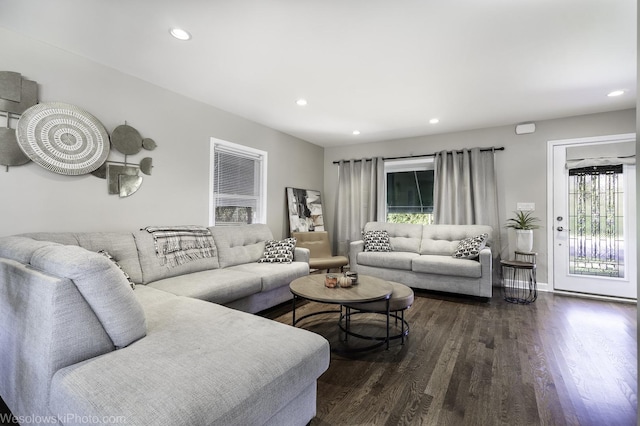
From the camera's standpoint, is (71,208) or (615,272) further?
(615,272)

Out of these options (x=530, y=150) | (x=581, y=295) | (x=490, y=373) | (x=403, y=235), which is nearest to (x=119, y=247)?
(x=490, y=373)

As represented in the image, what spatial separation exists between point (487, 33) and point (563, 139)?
280 centimetres

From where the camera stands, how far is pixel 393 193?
528 centimetres

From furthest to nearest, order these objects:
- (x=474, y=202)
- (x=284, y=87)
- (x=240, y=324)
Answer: (x=474, y=202) → (x=284, y=87) → (x=240, y=324)

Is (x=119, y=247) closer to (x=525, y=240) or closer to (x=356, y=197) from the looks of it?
(x=356, y=197)

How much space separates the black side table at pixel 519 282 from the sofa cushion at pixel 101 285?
3969mm

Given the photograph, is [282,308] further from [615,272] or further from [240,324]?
[615,272]

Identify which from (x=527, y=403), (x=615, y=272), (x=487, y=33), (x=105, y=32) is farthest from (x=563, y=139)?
(x=105, y=32)

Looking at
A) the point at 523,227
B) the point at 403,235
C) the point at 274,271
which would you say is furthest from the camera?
the point at 403,235

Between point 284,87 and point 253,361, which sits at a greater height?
point 284,87

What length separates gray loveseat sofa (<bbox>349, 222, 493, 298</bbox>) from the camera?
3490mm

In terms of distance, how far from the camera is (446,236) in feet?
13.9

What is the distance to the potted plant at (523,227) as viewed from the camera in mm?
3766

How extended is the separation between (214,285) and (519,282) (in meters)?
4.17
